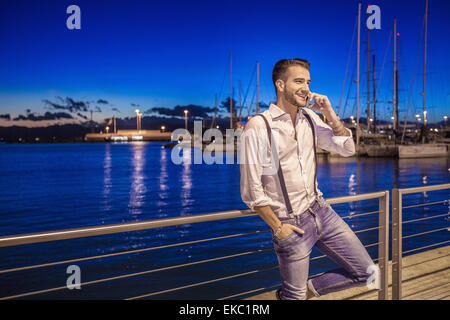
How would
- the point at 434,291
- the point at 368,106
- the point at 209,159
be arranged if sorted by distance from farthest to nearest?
the point at 209,159
the point at 368,106
the point at 434,291

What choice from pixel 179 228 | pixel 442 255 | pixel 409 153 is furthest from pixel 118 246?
pixel 409 153

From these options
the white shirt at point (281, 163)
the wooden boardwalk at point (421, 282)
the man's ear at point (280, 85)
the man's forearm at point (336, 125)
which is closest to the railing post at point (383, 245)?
the wooden boardwalk at point (421, 282)

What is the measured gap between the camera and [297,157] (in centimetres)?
223

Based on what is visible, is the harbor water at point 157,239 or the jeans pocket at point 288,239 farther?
the harbor water at point 157,239

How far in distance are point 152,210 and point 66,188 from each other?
1078 cm

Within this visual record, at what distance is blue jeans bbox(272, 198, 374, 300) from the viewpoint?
223 centimetres

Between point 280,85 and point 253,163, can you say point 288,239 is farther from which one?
point 280,85

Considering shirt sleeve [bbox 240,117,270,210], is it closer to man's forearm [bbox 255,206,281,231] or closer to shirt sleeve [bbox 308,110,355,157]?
man's forearm [bbox 255,206,281,231]

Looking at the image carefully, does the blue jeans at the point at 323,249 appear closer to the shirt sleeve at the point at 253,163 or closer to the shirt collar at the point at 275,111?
the shirt sleeve at the point at 253,163

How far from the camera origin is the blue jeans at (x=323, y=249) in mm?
2229

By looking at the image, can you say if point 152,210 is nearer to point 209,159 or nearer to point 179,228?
point 179,228

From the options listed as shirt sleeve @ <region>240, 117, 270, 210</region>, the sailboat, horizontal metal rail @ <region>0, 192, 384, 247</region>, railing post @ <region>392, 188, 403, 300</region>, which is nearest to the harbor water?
horizontal metal rail @ <region>0, 192, 384, 247</region>

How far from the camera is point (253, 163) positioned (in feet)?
6.81

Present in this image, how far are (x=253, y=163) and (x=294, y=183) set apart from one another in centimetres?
31
